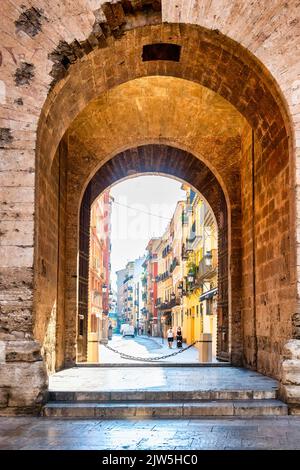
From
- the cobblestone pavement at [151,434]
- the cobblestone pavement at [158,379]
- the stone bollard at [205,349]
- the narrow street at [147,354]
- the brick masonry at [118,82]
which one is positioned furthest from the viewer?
the narrow street at [147,354]

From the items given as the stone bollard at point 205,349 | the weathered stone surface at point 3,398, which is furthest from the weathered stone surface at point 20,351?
the stone bollard at point 205,349

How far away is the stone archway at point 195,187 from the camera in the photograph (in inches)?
504

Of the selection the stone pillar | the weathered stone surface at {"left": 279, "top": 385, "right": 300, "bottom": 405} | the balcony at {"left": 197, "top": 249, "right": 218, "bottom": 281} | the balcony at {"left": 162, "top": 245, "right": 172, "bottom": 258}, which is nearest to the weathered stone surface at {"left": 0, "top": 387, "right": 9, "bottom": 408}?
the stone pillar

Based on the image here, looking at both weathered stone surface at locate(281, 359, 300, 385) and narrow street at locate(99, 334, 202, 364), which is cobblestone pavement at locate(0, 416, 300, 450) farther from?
narrow street at locate(99, 334, 202, 364)

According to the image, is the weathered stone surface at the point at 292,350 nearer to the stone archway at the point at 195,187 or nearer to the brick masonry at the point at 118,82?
the brick masonry at the point at 118,82

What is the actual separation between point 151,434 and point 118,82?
606cm

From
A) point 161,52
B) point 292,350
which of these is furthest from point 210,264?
point 292,350

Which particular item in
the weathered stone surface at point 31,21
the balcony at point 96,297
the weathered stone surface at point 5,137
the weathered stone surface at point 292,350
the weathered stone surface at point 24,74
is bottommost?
the weathered stone surface at point 292,350

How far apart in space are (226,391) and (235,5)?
16.2 ft

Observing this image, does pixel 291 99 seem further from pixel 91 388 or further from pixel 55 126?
pixel 91 388

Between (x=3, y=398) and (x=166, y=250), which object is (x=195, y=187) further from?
(x=166, y=250)

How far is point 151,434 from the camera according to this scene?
5.88m

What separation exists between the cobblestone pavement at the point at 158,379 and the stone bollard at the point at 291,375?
79cm

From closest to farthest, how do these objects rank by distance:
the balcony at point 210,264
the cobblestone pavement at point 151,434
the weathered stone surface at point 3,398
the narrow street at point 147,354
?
the cobblestone pavement at point 151,434, the weathered stone surface at point 3,398, the narrow street at point 147,354, the balcony at point 210,264
